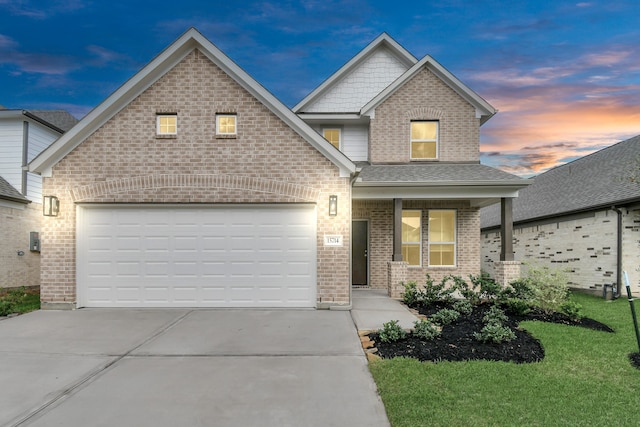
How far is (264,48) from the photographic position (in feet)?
100

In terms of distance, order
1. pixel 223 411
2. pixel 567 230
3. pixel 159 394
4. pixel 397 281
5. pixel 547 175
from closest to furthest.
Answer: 1. pixel 223 411
2. pixel 159 394
3. pixel 397 281
4. pixel 567 230
5. pixel 547 175

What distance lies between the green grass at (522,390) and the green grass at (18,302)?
341 inches

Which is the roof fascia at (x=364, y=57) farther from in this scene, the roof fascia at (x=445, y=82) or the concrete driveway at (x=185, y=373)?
the concrete driveway at (x=185, y=373)

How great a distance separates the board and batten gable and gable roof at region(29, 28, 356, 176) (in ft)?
0.41

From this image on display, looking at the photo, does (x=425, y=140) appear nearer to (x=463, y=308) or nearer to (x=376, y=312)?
(x=463, y=308)

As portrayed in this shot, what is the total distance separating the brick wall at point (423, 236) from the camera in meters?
12.8

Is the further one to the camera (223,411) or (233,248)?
(233,248)

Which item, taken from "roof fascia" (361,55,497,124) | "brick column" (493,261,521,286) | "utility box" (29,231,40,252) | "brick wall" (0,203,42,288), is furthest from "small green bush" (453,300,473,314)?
"utility box" (29,231,40,252)

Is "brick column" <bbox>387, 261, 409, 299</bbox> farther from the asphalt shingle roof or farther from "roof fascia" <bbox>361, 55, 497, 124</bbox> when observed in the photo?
"roof fascia" <bbox>361, 55, 497, 124</bbox>

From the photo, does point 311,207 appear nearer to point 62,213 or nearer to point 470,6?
point 62,213

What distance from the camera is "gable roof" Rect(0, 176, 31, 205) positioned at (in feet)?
40.4

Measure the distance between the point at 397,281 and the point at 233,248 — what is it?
483 cm

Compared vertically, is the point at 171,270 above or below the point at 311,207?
below

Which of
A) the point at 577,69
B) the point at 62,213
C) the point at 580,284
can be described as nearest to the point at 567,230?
the point at 580,284
